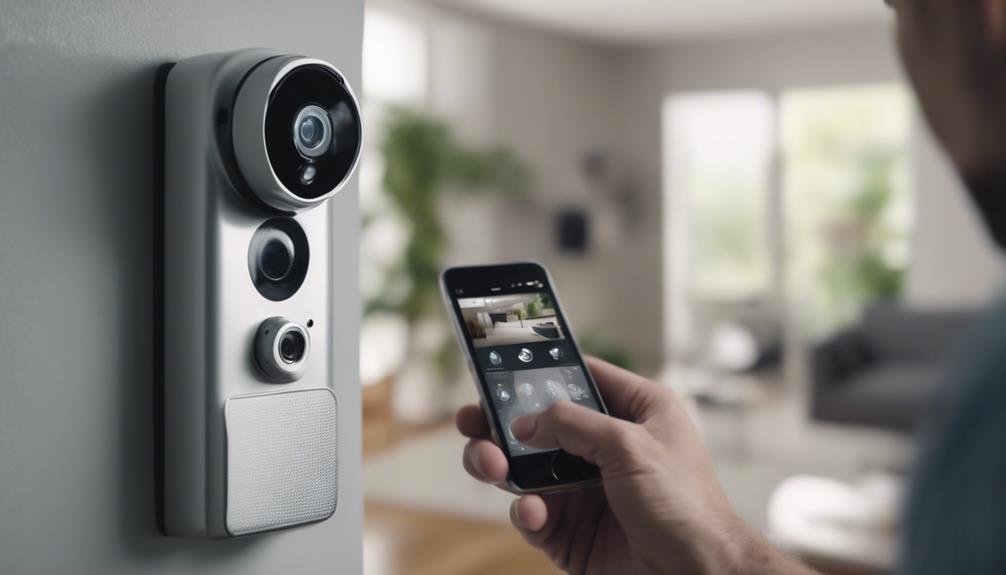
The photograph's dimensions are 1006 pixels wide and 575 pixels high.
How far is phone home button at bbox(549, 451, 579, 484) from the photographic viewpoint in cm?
79

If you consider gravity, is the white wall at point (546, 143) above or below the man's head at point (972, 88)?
above

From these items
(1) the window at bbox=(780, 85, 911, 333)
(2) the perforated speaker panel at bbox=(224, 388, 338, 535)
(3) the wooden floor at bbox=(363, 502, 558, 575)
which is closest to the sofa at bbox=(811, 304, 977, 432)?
(1) the window at bbox=(780, 85, 911, 333)

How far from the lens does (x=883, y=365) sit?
5.08 m

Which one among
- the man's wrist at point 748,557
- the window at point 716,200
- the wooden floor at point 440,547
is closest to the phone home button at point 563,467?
the man's wrist at point 748,557

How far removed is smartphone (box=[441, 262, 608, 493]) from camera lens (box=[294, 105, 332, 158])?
0.26m

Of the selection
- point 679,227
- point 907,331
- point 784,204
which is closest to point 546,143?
point 679,227

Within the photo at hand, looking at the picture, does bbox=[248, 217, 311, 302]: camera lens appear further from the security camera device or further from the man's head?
the man's head

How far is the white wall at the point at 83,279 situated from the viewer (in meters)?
0.58

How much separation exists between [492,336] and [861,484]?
384 cm

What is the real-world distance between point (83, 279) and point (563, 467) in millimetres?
400

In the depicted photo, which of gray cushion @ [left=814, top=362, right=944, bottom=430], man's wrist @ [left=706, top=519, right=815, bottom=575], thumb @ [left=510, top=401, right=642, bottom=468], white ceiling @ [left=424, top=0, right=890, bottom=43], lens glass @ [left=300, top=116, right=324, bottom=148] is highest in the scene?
white ceiling @ [left=424, top=0, right=890, bottom=43]

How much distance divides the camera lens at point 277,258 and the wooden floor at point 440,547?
2.58m

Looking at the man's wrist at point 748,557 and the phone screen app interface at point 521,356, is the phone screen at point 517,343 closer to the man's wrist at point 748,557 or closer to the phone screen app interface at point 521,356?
the phone screen app interface at point 521,356

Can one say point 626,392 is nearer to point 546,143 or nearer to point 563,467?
point 563,467
